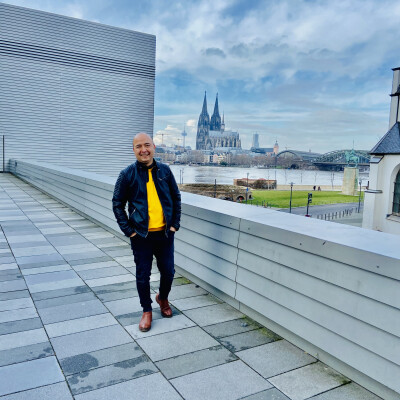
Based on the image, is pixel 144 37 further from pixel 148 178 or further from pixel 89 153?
pixel 148 178

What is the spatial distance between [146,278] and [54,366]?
1.06 m

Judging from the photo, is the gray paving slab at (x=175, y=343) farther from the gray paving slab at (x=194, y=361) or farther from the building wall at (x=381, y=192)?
the building wall at (x=381, y=192)

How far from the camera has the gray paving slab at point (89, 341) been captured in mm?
3172

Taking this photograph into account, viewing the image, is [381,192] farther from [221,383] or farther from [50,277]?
[221,383]

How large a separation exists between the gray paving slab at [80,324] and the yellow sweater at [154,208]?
3.64 ft

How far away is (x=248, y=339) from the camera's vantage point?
3.46 m

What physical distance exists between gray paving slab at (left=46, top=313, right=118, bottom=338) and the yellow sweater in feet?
3.64

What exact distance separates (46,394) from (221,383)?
48.7 inches

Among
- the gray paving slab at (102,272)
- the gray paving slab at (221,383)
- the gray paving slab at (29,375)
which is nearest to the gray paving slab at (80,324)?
the gray paving slab at (29,375)

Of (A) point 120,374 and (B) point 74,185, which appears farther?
(B) point 74,185

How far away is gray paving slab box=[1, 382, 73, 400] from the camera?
8.25ft

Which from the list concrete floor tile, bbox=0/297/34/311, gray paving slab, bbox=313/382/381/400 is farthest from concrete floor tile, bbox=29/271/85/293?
gray paving slab, bbox=313/382/381/400

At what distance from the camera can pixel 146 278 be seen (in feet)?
11.6

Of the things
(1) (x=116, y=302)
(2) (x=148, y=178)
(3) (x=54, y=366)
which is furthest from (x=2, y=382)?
(2) (x=148, y=178)
